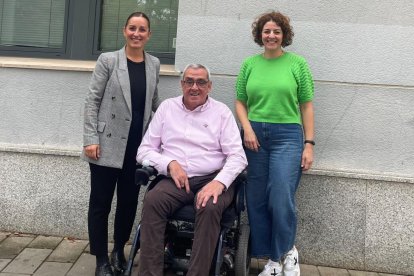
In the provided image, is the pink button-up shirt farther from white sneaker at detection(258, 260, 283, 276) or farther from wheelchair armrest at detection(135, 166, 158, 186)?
white sneaker at detection(258, 260, 283, 276)

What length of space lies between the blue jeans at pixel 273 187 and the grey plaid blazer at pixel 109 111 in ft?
3.25

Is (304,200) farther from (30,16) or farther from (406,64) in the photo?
(30,16)

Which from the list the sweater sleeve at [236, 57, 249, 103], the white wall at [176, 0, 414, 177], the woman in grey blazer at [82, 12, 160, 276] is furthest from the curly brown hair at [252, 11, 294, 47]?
the woman in grey blazer at [82, 12, 160, 276]

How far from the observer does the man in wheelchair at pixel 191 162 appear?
313cm

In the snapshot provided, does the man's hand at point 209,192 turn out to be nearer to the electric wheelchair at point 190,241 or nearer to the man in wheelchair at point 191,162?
the man in wheelchair at point 191,162

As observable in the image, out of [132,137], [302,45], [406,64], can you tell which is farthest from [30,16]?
[406,64]

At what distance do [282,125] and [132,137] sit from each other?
114 cm

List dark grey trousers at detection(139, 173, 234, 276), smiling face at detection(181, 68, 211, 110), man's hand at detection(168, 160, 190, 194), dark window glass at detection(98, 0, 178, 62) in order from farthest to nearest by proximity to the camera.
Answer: dark window glass at detection(98, 0, 178, 62), smiling face at detection(181, 68, 211, 110), man's hand at detection(168, 160, 190, 194), dark grey trousers at detection(139, 173, 234, 276)

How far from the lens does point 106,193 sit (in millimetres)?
3600

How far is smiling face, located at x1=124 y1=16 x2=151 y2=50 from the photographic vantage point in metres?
3.50

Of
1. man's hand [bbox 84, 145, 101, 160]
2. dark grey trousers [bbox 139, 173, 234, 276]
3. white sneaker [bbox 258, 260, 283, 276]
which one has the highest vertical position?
man's hand [bbox 84, 145, 101, 160]

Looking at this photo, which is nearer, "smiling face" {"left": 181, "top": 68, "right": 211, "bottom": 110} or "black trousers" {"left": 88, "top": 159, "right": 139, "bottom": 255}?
"smiling face" {"left": 181, "top": 68, "right": 211, "bottom": 110}

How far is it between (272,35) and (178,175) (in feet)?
4.15

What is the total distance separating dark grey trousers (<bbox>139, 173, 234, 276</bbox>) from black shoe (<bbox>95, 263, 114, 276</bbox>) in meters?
0.62
